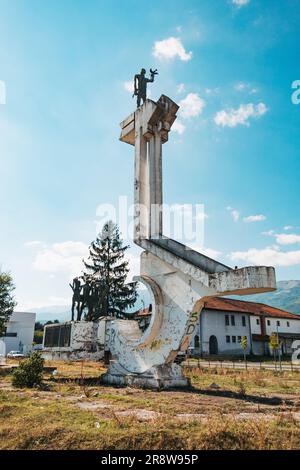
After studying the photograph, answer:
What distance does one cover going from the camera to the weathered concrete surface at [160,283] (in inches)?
359

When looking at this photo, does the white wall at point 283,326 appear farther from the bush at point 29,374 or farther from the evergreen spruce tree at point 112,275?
the bush at point 29,374

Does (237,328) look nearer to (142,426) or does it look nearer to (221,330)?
(221,330)

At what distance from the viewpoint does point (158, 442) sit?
4.14 metres

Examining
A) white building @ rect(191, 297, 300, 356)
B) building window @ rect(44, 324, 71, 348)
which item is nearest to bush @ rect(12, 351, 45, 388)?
building window @ rect(44, 324, 71, 348)

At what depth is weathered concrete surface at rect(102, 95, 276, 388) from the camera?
29.9ft

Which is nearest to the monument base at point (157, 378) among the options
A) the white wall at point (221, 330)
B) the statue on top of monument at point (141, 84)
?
the statue on top of monument at point (141, 84)

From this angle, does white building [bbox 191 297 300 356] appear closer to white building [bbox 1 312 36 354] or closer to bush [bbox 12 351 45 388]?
white building [bbox 1 312 36 354]

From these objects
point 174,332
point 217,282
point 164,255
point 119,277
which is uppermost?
point 119,277

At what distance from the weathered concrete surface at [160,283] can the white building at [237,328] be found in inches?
1040

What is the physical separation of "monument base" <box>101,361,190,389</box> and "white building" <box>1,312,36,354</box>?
1807 inches

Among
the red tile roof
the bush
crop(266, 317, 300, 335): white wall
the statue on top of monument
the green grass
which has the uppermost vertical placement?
the statue on top of monument
